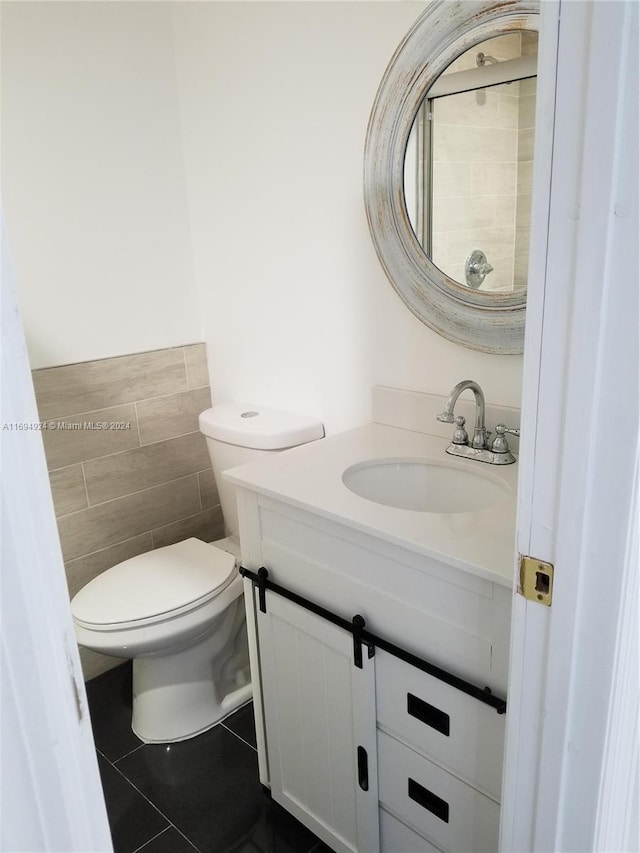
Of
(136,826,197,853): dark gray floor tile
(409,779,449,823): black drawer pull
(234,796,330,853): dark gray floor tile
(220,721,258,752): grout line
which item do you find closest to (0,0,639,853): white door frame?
(409,779,449,823): black drawer pull

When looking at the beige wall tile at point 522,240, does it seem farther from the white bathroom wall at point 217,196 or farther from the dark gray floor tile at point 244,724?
the dark gray floor tile at point 244,724

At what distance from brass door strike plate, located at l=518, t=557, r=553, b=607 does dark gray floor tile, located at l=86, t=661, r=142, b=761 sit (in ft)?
4.97

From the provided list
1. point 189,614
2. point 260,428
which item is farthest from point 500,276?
point 189,614

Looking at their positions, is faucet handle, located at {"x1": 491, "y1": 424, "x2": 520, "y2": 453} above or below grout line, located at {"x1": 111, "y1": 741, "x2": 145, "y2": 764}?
above

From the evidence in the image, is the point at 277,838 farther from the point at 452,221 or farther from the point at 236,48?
the point at 236,48

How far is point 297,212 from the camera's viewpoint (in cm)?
177

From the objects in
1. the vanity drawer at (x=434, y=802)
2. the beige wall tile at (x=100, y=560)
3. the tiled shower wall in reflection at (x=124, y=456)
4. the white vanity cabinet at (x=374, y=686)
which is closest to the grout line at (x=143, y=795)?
the white vanity cabinet at (x=374, y=686)

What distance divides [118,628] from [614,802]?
118cm

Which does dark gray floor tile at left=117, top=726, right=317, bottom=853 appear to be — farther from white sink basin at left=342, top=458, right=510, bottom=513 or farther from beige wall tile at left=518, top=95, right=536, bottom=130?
beige wall tile at left=518, top=95, right=536, bottom=130

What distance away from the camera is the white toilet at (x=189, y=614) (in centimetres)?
166

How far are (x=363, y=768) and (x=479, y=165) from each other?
4.09 ft

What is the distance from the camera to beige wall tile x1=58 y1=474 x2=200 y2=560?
1994mm

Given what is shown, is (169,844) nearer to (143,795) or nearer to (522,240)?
(143,795)

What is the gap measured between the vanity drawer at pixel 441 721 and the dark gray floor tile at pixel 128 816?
2.43 feet
